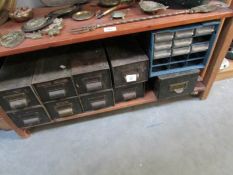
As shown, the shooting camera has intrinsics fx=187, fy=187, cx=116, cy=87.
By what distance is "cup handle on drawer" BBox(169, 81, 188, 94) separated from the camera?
119 cm

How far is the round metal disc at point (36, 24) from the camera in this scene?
0.92 meters

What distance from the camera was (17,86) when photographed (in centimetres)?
97

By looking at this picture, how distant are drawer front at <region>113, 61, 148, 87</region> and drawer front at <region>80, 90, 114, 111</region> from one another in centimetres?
10

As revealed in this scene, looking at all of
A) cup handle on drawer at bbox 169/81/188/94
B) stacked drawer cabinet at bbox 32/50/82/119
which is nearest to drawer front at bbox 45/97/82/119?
stacked drawer cabinet at bbox 32/50/82/119

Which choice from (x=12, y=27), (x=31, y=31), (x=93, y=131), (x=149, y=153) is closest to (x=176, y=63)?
(x=149, y=153)

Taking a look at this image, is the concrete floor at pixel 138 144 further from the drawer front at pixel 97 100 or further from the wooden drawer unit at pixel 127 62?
the wooden drawer unit at pixel 127 62

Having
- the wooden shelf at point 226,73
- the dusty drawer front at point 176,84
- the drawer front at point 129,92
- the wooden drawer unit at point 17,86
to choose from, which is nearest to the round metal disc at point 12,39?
the wooden drawer unit at point 17,86

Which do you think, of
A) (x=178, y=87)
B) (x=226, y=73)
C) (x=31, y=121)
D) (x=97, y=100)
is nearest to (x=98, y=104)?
(x=97, y=100)

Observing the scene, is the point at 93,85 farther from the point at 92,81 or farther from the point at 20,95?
the point at 20,95

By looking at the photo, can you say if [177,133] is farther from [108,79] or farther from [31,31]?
[31,31]

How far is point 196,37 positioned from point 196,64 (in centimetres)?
17

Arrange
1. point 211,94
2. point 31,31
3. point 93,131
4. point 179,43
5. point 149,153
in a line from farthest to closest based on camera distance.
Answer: point 211,94, point 93,131, point 149,153, point 179,43, point 31,31

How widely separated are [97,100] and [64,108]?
8.2 inches

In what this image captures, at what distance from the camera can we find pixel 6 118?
1.11 meters
